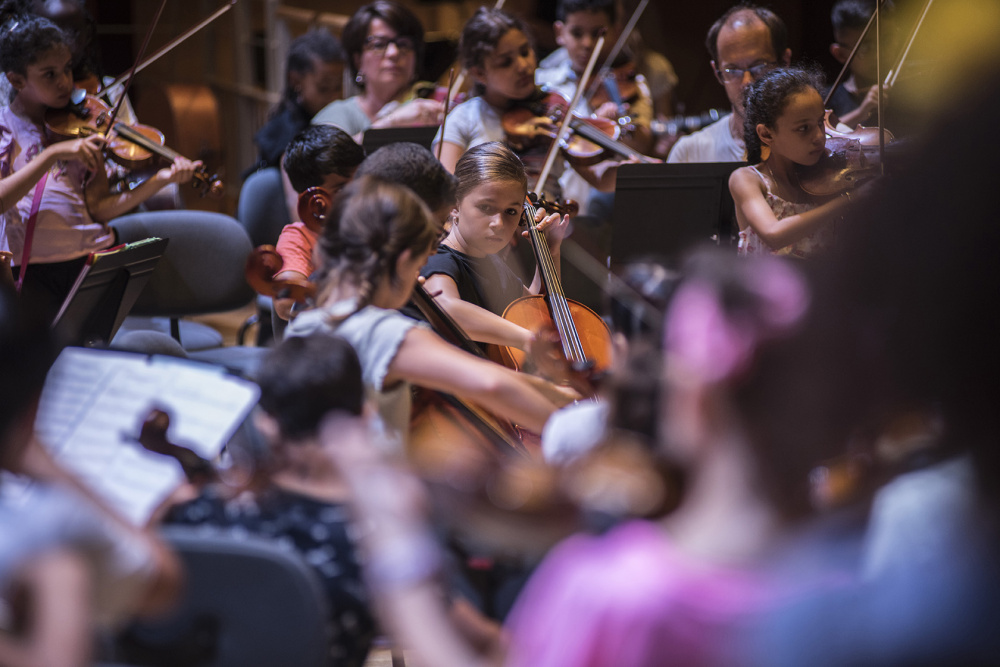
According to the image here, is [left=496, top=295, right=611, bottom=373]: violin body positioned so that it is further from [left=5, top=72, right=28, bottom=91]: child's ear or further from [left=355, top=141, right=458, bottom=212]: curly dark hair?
[left=5, top=72, right=28, bottom=91]: child's ear

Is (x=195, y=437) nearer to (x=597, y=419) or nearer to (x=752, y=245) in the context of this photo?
(x=597, y=419)

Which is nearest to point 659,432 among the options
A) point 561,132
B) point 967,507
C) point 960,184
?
point 967,507

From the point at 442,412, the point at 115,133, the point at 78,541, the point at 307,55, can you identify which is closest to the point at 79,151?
the point at 115,133

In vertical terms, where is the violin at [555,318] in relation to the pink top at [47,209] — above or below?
above

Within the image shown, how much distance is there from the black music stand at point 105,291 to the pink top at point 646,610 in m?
1.07

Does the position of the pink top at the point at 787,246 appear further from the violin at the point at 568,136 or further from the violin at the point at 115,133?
the violin at the point at 115,133

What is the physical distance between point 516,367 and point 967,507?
2.79 feet

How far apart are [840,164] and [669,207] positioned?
385 mm

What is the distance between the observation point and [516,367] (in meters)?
1.57

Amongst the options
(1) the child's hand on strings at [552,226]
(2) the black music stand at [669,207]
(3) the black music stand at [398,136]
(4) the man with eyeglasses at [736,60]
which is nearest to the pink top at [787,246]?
(2) the black music stand at [669,207]

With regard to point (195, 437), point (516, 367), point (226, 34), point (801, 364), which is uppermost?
point (801, 364)

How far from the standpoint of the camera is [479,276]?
5.61ft

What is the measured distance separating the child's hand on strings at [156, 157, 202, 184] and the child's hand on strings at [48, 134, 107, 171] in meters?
0.22

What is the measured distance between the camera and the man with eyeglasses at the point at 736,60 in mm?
2320
